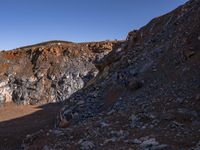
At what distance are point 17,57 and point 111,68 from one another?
29.2 m

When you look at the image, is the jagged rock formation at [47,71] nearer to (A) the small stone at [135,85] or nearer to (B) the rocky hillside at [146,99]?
(B) the rocky hillside at [146,99]

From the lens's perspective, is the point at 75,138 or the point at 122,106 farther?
the point at 122,106

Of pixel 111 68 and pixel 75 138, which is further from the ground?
pixel 111 68

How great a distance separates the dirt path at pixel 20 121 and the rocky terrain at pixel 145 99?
14.0ft

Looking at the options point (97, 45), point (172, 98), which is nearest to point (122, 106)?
point (172, 98)

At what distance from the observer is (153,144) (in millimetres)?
11586

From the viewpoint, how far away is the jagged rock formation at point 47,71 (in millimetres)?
44625

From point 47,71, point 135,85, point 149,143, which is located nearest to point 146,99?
point 135,85

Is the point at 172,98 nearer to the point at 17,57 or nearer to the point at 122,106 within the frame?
the point at 122,106

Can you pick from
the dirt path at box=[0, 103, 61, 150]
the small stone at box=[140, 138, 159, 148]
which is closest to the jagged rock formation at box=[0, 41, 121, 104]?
the dirt path at box=[0, 103, 61, 150]

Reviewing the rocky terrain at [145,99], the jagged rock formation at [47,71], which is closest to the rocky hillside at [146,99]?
the rocky terrain at [145,99]

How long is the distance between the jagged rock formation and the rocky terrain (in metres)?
19.4

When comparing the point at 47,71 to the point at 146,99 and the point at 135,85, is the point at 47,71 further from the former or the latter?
the point at 146,99

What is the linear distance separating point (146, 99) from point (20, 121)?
1793cm
